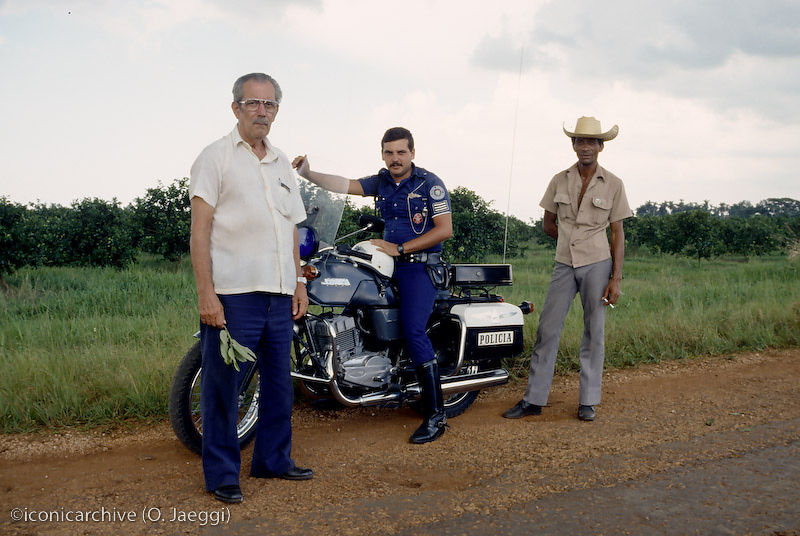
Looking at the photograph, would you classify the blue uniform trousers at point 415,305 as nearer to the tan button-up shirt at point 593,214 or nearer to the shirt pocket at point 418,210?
the shirt pocket at point 418,210

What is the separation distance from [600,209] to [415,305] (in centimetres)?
171

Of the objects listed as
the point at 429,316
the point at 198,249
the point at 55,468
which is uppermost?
the point at 198,249

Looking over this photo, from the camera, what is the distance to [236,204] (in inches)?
129

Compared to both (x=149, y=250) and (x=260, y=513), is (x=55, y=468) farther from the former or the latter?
(x=149, y=250)

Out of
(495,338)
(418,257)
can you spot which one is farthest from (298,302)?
(495,338)

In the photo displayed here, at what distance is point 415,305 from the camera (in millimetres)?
4516

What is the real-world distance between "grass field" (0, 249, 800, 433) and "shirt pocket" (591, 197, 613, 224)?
1849 millimetres

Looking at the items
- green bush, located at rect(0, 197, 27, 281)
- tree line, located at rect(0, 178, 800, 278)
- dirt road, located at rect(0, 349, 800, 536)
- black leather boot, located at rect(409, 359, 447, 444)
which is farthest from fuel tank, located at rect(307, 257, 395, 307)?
green bush, located at rect(0, 197, 27, 281)

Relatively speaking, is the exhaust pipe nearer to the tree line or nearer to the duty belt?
the duty belt

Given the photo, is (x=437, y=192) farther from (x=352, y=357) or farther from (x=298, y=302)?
(x=298, y=302)

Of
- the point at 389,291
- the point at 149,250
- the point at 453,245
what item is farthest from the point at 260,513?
the point at 149,250

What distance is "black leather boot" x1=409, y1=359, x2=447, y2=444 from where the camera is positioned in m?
4.48

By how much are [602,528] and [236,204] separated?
2395mm

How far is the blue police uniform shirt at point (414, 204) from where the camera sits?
4.66 m
